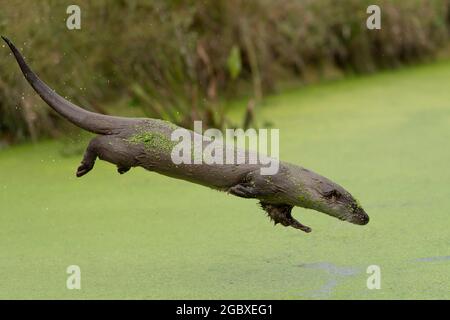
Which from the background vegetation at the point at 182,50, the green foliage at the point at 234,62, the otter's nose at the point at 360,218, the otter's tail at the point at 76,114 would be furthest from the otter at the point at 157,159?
the green foliage at the point at 234,62

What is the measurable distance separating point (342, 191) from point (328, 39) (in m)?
3.70

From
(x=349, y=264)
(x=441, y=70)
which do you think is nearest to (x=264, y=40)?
(x=441, y=70)

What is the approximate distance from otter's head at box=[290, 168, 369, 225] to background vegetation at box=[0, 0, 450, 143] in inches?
86.0

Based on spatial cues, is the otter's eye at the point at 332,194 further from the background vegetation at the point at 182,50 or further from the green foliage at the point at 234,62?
the green foliage at the point at 234,62

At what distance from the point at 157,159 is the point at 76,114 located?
27 cm

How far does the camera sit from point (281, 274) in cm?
346

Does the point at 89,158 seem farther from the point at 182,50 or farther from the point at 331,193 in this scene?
the point at 182,50

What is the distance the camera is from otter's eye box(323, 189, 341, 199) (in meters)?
3.35

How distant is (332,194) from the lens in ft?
11.0

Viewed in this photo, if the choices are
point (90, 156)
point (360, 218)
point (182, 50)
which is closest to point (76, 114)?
point (90, 156)

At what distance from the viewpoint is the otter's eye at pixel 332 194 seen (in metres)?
3.35

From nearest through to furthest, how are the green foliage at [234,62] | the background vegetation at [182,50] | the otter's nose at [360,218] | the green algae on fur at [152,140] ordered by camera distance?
1. the green algae on fur at [152,140]
2. the otter's nose at [360,218]
3. the background vegetation at [182,50]
4. the green foliage at [234,62]

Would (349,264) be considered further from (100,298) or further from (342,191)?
(100,298)

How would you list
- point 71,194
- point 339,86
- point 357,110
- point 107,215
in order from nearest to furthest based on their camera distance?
point 107,215 → point 71,194 → point 357,110 → point 339,86
